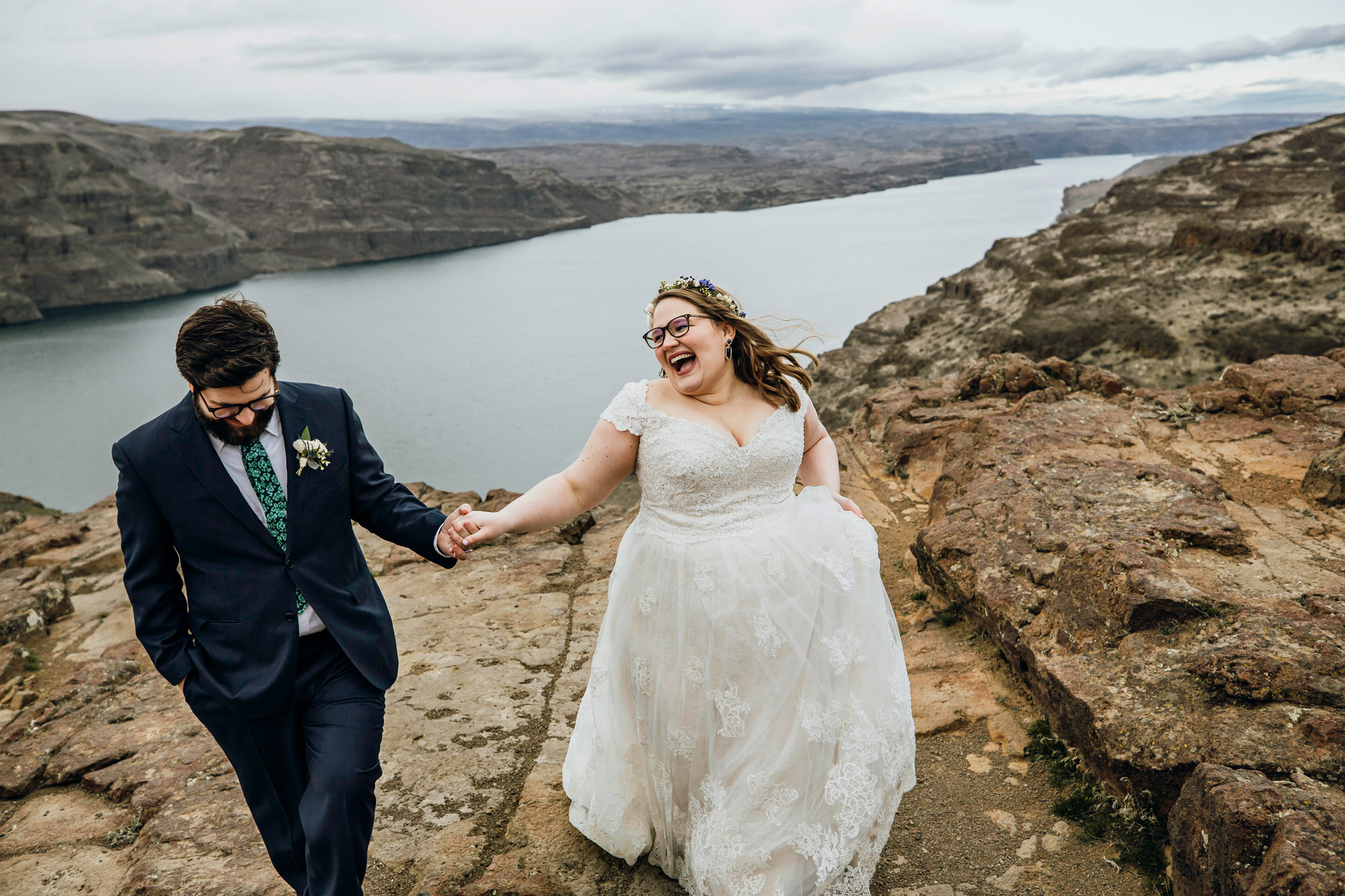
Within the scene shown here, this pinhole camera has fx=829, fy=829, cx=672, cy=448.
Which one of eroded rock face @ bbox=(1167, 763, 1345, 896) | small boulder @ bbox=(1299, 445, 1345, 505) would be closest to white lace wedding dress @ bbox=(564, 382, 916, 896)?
eroded rock face @ bbox=(1167, 763, 1345, 896)

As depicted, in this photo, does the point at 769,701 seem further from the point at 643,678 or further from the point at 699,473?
the point at 699,473

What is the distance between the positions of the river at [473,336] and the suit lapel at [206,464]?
10.5 metres

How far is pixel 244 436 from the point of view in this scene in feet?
8.14

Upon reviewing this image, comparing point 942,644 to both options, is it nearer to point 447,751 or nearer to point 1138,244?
point 447,751

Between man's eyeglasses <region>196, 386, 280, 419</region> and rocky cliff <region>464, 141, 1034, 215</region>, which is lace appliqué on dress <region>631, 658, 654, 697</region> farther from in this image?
rocky cliff <region>464, 141, 1034, 215</region>

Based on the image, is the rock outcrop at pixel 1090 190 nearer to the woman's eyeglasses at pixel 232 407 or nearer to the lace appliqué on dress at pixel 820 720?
the lace appliqué on dress at pixel 820 720

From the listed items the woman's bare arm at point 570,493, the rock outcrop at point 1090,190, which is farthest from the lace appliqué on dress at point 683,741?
the rock outcrop at point 1090,190

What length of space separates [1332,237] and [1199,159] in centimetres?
1986

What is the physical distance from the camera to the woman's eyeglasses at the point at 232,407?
94.9 inches

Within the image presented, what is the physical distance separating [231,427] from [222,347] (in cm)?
26

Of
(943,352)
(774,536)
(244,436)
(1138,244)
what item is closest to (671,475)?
(774,536)

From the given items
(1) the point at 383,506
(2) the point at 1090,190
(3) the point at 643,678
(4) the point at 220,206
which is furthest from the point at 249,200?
(3) the point at 643,678

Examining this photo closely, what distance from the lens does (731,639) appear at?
8.75ft

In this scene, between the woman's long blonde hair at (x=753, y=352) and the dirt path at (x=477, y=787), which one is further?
the dirt path at (x=477, y=787)
